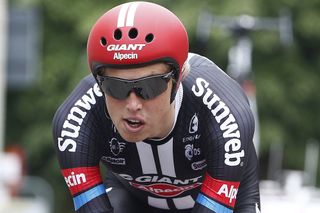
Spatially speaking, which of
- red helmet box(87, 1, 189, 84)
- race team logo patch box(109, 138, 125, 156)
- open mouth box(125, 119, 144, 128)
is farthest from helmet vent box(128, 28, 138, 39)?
race team logo patch box(109, 138, 125, 156)

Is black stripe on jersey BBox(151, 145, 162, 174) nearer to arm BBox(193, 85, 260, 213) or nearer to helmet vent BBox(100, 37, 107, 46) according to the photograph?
arm BBox(193, 85, 260, 213)

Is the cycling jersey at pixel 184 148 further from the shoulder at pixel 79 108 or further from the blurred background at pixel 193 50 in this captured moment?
the blurred background at pixel 193 50

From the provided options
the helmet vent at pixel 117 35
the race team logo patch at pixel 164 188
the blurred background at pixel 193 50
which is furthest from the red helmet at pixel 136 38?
the blurred background at pixel 193 50

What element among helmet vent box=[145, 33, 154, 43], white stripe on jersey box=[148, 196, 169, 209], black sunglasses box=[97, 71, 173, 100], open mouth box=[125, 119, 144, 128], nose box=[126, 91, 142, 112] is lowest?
white stripe on jersey box=[148, 196, 169, 209]

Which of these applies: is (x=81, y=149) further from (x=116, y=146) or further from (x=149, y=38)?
(x=149, y=38)

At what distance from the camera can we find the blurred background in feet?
Result: 60.3

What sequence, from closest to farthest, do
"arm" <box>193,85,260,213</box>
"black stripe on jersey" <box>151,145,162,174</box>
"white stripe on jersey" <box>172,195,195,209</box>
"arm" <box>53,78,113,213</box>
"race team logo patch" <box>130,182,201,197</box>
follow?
1. "arm" <box>193,85,260,213</box>
2. "arm" <box>53,78,113,213</box>
3. "black stripe on jersey" <box>151,145,162,174</box>
4. "race team logo patch" <box>130,182,201,197</box>
5. "white stripe on jersey" <box>172,195,195,209</box>

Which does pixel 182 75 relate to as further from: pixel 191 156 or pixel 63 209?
pixel 63 209

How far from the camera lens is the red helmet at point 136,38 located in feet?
18.0

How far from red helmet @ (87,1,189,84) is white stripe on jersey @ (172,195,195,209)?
1.21m

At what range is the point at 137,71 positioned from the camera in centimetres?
553

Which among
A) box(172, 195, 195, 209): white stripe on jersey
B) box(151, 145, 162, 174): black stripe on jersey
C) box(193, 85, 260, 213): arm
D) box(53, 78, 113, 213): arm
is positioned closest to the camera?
box(193, 85, 260, 213): arm

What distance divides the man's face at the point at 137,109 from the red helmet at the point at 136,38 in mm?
52

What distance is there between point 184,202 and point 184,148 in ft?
2.02
